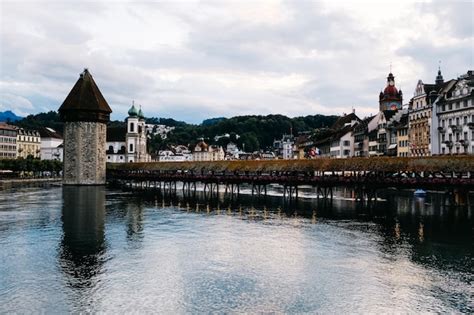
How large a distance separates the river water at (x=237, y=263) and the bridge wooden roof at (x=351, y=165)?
778 cm

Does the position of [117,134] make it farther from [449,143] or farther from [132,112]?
[449,143]

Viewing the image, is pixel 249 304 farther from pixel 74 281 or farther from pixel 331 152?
pixel 331 152

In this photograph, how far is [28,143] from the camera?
437 feet

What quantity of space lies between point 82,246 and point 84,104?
61.4 metres

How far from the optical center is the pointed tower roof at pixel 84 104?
81375 mm

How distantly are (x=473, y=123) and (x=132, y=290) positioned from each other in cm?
5038

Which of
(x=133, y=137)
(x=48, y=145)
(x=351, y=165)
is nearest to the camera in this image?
(x=351, y=165)

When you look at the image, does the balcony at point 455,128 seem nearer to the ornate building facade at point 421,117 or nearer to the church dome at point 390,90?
the ornate building facade at point 421,117

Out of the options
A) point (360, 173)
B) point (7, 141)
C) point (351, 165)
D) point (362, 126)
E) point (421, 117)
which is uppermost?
point (7, 141)

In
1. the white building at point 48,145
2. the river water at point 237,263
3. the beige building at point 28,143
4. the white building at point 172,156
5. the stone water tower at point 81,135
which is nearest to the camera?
the river water at point 237,263

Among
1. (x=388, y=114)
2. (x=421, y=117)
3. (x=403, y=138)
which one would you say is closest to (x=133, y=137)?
(x=388, y=114)

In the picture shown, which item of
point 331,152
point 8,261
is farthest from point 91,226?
point 331,152

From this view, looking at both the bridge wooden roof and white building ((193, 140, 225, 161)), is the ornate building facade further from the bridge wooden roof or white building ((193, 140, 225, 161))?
white building ((193, 140, 225, 161))

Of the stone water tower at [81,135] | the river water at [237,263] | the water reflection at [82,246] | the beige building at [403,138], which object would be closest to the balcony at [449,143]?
the beige building at [403,138]
